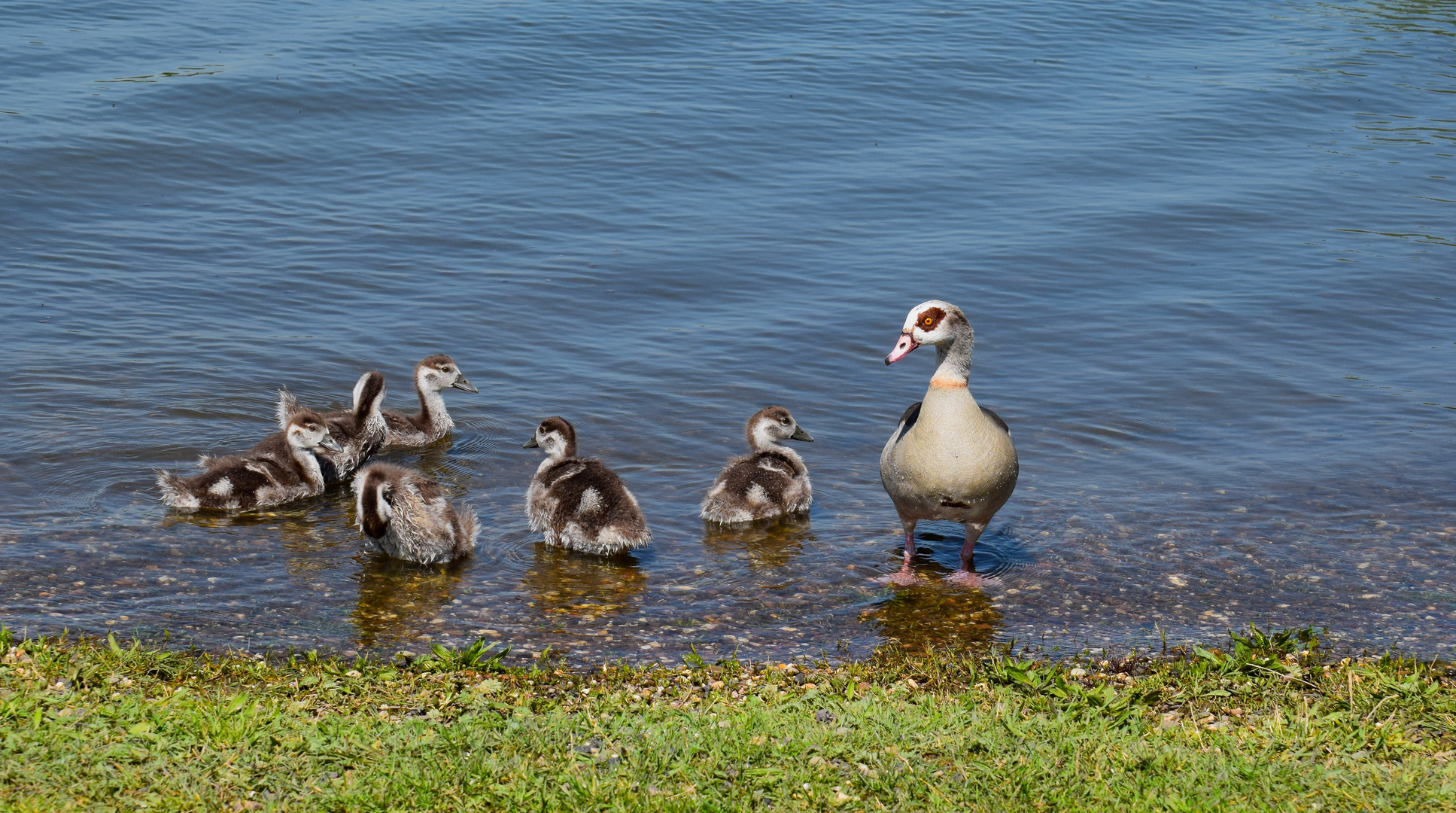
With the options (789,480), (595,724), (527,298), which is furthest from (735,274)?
(595,724)

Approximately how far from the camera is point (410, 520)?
9648 mm

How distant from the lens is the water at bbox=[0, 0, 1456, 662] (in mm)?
9625

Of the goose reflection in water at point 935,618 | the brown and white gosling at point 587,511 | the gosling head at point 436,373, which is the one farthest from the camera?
the gosling head at point 436,373

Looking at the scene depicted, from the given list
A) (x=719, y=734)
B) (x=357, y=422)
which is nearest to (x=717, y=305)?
(x=357, y=422)

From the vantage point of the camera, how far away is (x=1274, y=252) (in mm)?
19125

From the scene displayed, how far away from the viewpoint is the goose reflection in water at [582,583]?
30.4 ft

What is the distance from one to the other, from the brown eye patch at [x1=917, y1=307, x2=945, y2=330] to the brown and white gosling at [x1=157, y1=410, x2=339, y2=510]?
15.7 ft

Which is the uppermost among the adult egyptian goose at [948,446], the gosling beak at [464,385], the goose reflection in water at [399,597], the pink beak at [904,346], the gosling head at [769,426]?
the pink beak at [904,346]

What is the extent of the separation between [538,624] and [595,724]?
6.97 ft

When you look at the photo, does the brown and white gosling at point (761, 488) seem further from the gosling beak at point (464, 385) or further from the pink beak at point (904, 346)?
the gosling beak at point (464, 385)

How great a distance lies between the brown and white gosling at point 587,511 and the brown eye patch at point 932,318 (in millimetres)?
2367

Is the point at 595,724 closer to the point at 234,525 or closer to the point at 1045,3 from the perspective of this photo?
the point at 234,525

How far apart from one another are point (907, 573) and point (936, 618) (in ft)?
2.31

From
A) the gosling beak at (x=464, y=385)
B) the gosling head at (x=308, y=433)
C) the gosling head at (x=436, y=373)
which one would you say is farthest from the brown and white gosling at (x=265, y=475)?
the gosling beak at (x=464, y=385)
